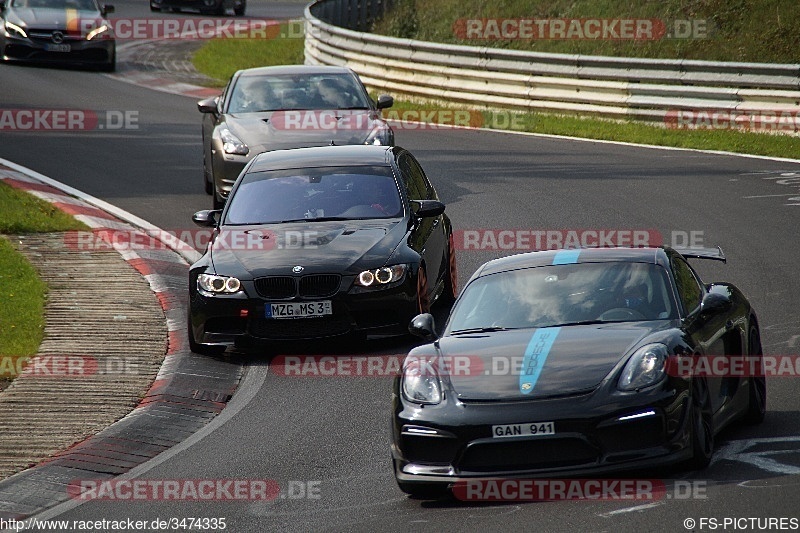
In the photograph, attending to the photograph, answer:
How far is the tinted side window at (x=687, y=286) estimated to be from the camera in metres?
8.58

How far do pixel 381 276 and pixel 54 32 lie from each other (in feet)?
68.6

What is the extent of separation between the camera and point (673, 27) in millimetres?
29344

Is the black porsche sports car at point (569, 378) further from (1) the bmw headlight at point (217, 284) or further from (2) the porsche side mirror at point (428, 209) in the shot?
(2) the porsche side mirror at point (428, 209)

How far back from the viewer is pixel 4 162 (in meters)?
20.5

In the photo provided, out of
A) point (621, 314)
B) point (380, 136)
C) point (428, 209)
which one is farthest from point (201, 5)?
point (621, 314)

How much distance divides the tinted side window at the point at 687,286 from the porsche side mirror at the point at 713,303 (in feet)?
0.39

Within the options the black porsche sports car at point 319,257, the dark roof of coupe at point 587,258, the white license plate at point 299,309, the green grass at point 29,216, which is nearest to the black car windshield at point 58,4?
the green grass at point 29,216

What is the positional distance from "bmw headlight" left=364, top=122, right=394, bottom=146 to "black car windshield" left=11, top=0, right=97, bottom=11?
51.8 feet

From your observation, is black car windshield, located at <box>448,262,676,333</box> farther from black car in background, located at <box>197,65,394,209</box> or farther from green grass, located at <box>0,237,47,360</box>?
black car in background, located at <box>197,65,394,209</box>

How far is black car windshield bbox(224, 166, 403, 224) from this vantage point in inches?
499

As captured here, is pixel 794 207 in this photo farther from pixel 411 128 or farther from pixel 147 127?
pixel 147 127

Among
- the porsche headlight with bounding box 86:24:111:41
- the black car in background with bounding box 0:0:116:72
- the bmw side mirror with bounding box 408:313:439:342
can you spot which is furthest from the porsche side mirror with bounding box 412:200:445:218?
the porsche headlight with bounding box 86:24:111:41

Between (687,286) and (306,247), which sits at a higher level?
(687,286)

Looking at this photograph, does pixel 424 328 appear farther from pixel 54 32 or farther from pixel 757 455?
pixel 54 32
